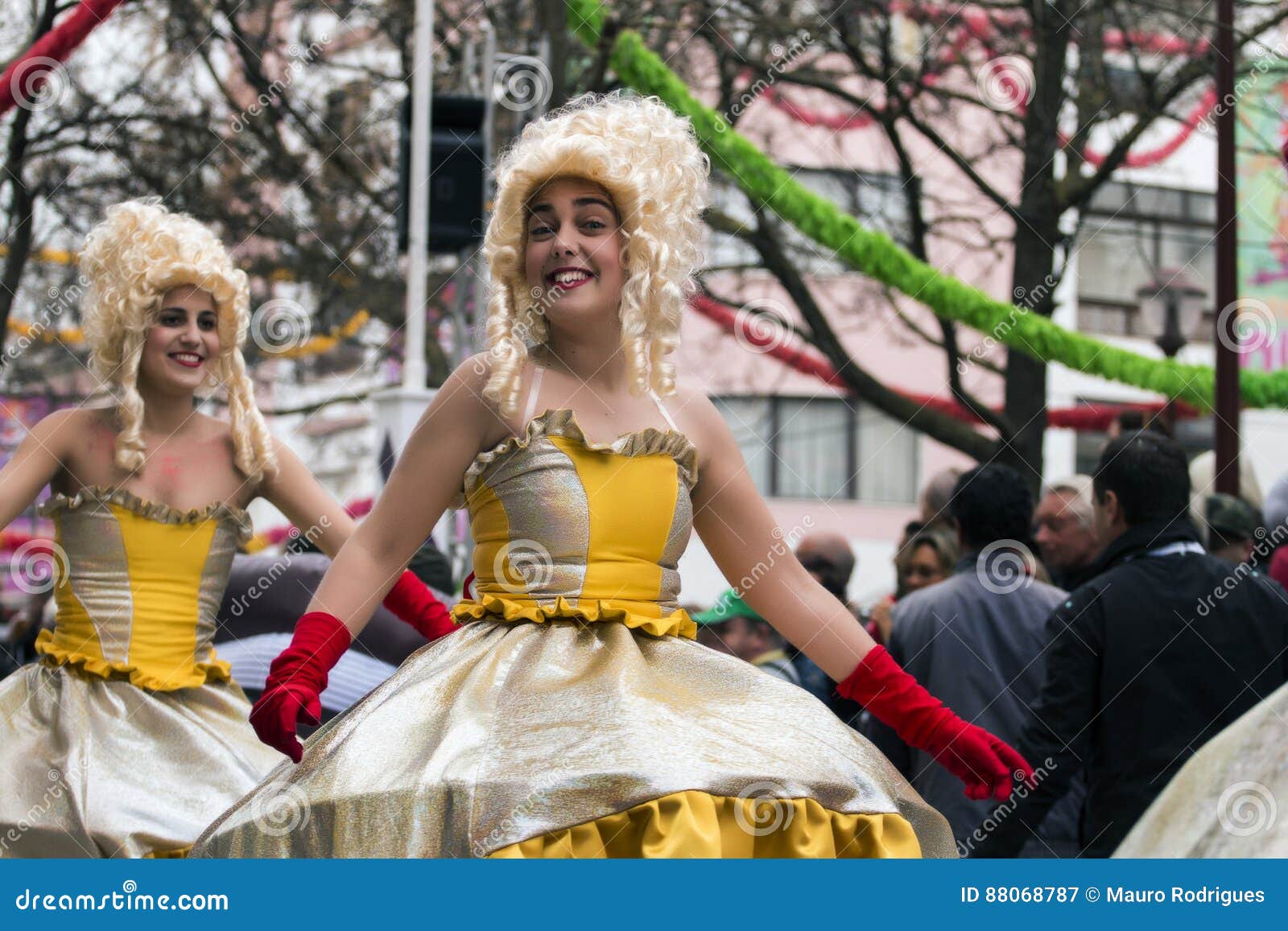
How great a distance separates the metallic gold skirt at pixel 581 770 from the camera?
2.59 m

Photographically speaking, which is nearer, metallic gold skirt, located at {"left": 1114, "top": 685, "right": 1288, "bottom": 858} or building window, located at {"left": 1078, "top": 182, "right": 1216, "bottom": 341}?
metallic gold skirt, located at {"left": 1114, "top": 685, "right": 1288, "bottom": 858}

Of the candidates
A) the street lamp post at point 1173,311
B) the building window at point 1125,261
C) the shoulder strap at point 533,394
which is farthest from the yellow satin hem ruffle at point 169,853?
the building window at point 1125,261

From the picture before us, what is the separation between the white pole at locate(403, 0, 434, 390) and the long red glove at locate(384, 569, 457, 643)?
431cm

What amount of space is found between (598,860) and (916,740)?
3.91 ft

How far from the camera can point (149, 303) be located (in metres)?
4.42

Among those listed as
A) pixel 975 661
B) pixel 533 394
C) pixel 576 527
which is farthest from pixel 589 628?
pixel 975 661

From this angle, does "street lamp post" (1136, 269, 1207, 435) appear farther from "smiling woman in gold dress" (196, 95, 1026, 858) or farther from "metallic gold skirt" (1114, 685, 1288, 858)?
"smiling woman in gold dress" (196, 95, 1026, 858)

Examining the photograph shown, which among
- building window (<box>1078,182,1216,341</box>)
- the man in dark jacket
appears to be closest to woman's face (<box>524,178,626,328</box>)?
the man in dark jacket

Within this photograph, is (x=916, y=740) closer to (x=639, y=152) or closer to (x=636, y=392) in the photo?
(x=636, y=392)

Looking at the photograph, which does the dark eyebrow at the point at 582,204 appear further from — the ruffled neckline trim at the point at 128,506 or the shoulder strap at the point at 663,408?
the ruffled neckline trim at the point at 128,506

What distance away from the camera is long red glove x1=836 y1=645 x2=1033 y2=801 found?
10.7 ft

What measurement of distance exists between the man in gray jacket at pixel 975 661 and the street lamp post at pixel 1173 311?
4290 millimetres

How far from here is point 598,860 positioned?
7.36ft

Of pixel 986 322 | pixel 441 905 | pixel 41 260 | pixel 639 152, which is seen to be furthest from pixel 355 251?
pixel 441 905
